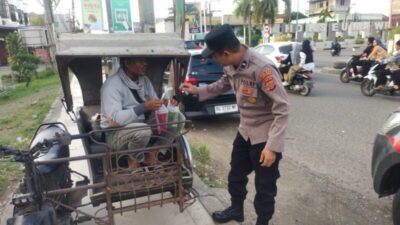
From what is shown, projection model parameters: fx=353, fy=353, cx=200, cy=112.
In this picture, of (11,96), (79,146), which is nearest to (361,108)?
(79,146)

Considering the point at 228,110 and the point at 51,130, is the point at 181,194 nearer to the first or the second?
the point at 51,130

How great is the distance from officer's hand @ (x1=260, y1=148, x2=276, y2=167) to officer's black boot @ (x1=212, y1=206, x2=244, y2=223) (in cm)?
84

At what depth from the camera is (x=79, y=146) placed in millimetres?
5828

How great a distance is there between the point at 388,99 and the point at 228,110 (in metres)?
4.97

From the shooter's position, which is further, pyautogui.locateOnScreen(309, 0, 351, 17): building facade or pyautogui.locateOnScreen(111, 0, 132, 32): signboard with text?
pyautogui.locateOnScreen(309, 0, 351, 17): building facade

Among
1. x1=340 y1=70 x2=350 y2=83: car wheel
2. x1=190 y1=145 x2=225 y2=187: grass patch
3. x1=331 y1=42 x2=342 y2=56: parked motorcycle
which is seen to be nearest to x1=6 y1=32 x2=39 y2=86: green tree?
x1=340 y1=70 x2=350 y2=83: car wheel

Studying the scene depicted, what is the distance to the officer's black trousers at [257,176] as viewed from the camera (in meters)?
2.80

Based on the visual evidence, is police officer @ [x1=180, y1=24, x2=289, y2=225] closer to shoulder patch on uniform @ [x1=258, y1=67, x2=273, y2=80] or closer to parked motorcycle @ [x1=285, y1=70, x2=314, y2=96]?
shoulder patch on uniform @ [x1=258, y1=67, x2=273, y2=80]

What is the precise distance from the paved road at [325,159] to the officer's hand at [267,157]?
101 centimetres

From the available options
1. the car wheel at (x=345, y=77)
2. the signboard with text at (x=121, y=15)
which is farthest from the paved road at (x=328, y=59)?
the signboard with text at (x=121, y=15)

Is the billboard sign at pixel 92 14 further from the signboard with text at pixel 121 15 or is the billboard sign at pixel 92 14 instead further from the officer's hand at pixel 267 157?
the officer's hand at pixel 267 157

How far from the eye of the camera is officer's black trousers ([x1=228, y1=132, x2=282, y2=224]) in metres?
2.80

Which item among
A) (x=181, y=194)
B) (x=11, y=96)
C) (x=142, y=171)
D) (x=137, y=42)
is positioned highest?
(x=137, y=42)

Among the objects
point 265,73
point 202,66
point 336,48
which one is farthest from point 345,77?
point 336,48
